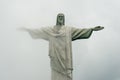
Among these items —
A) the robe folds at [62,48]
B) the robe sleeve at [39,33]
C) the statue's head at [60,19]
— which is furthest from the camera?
the robe sleeve at [39,33]

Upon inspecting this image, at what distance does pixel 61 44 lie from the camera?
30.3m

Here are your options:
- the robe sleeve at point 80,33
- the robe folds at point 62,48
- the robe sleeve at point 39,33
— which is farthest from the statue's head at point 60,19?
the robe sleeve at point 39,33

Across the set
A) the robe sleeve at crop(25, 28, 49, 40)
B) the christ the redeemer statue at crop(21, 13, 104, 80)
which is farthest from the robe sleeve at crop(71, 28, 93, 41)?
the robe sleeve at crop(25, 28, 49, 40)

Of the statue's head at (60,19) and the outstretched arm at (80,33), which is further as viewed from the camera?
A: the statue's head at (60,19)

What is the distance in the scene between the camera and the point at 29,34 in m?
31.4

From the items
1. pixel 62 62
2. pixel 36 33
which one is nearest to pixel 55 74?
pixel 62 62

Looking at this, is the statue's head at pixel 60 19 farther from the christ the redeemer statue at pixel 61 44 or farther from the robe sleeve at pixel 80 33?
the robe sleeve at pixel 80 33

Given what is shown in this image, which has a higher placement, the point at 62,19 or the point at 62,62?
the point at 62,19

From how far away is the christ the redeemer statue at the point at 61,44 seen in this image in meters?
30.0

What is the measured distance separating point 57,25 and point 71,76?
322 centimetres

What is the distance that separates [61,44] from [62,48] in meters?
0.27

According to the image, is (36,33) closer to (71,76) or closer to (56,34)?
(56,34)

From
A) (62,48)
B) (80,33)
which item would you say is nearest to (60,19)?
(80,33)

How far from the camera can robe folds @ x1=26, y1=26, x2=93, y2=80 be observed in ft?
98.5
